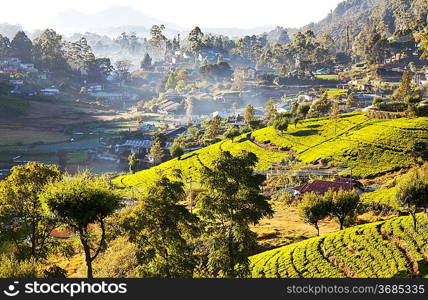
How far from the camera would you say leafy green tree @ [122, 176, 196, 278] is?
15875mm

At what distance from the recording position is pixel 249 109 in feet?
248

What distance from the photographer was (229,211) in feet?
53.6

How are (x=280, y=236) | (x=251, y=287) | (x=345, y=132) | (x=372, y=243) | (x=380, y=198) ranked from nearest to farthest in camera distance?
1. (x=251, y=287)
2. (x=372, y=243)
3. (x=280, y=236)
4. (x=380, y=198)
5. (x=345, y=132)

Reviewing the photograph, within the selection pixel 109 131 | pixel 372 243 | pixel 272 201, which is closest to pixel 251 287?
pixel 372 243

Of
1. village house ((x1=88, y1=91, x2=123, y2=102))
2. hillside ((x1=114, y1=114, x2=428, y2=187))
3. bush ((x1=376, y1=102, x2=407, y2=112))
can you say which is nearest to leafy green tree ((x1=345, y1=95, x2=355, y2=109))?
hillside ((x1=114, y1=114, x2=428, y2=187))

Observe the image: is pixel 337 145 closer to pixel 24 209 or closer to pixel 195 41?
pixel 24 209

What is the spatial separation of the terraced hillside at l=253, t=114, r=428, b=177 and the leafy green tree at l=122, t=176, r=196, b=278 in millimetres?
34795

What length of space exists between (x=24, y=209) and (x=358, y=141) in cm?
4178

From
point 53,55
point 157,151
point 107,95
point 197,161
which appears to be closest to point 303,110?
point 197,161

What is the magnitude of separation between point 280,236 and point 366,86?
7580 cm

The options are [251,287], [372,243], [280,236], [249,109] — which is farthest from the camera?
[249,109]

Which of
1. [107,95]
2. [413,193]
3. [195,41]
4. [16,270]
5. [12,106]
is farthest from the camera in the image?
[195,41]

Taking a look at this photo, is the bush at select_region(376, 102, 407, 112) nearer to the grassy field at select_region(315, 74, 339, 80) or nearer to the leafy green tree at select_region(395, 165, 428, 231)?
the leafy green tree at select_region(395, 165, 428, 231)

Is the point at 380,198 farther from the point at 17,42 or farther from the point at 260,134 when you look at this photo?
the point at 17,42
